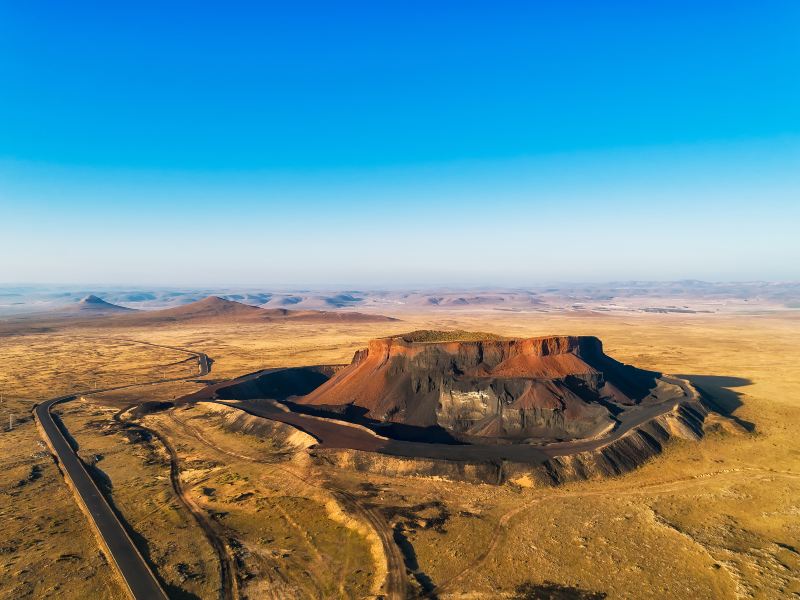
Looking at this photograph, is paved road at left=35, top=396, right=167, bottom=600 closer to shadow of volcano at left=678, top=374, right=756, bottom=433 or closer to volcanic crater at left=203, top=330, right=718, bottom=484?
volcanic crater at left=203, top=330, right=718, bottom=484

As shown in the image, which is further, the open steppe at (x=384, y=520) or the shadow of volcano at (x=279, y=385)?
the shadow of volcano at (x=279, y=385)

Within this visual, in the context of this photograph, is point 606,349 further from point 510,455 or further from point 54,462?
point 54,462

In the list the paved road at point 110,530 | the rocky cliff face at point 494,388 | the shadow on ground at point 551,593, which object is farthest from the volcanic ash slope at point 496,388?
the paved road at point 110,530

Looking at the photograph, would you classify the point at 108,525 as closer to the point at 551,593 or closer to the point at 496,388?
the point at 551,593

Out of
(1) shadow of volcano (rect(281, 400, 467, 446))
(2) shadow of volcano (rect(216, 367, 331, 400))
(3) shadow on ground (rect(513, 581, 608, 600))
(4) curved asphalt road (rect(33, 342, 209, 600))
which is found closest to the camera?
(3) shadow on ground (rect(513, 581, 608, 600))

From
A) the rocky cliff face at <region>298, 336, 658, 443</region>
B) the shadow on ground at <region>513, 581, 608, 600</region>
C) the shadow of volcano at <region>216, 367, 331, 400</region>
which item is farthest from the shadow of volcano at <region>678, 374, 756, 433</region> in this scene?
the shadow of volcano at <region>216, 367, 331, 400</region>

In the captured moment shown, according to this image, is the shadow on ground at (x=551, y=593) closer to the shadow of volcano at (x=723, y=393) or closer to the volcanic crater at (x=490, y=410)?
the volcanic crater at (x=490, y=410)

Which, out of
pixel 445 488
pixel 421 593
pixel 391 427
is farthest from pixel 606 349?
pixel 421 593
